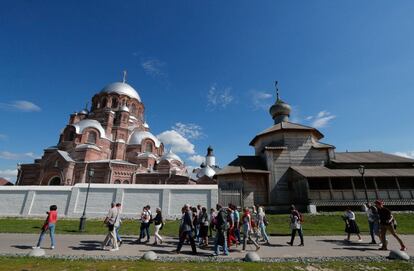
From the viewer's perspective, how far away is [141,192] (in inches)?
716

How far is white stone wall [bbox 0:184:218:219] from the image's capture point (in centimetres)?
1758

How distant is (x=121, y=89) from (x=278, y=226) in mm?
40610

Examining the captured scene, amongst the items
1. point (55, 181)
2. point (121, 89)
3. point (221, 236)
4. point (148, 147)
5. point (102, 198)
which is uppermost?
point (121, 89)

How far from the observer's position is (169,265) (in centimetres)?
587

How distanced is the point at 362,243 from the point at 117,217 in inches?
376

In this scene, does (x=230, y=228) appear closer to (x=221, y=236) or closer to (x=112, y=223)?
(x=221, y=236)

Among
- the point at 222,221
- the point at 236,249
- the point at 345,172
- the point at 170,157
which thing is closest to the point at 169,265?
the point at 222,221

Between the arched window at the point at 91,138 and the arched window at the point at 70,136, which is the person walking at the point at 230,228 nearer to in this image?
the arched window at the point at 91,138

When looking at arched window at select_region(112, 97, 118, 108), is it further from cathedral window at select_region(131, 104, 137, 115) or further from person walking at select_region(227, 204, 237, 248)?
person walking at select_region(227, 204, 237, 248)

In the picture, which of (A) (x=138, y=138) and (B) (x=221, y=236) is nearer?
(B) (x=221, y=236)

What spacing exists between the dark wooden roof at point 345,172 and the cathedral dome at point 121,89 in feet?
118

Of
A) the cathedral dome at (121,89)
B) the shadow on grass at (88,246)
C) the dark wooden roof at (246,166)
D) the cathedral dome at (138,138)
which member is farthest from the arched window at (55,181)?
the shadow on grass at (88,246)

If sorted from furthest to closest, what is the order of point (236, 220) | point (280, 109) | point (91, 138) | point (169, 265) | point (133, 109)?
point (133, 109) → point (91, 138) → point (280, 109) → point (236, 220) → point (169, 265)

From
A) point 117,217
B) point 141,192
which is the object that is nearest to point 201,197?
point 141,192
